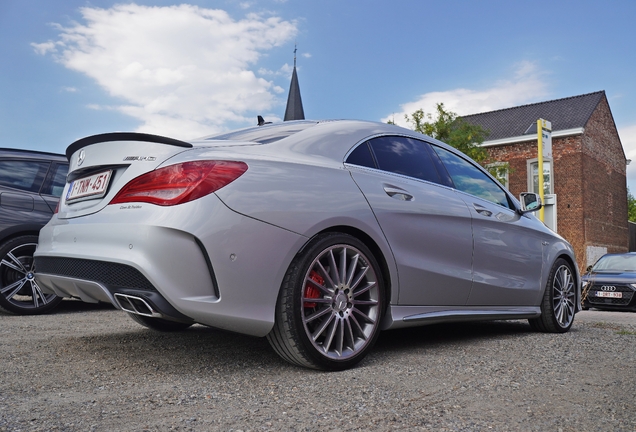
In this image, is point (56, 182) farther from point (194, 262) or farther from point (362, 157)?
point (194, 262)

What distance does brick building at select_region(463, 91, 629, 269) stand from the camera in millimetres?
28156

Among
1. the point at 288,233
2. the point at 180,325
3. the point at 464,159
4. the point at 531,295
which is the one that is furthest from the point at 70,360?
the point at 531,295

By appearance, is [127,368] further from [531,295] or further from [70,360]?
[531,295]

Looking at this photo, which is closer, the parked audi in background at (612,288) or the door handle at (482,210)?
the door handle at (482,210)

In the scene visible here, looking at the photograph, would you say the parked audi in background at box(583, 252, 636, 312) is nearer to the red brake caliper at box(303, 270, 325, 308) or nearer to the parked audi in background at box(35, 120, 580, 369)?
the parked audi in background at box(35, 120, 580, 369)

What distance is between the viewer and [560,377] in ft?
10.2

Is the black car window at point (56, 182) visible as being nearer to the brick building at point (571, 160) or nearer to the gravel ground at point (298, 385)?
the gravel ground at point (298, 385)

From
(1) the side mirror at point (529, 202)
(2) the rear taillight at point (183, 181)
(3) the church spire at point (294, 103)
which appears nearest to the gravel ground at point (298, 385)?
(2) the rear taillight at point (183, 181)

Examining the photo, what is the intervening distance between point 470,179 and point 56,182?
169 inches

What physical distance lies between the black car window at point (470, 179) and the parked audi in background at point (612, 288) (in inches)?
330

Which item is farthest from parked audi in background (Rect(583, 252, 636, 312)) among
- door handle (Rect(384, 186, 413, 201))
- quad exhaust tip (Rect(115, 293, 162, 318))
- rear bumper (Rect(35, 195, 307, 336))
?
quad exhaust tip (Rect(115, 293, 162, 318))

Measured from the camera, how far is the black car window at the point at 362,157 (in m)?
3.55

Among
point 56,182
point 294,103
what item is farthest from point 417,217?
point 294,103

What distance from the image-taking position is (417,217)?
12.2ft
